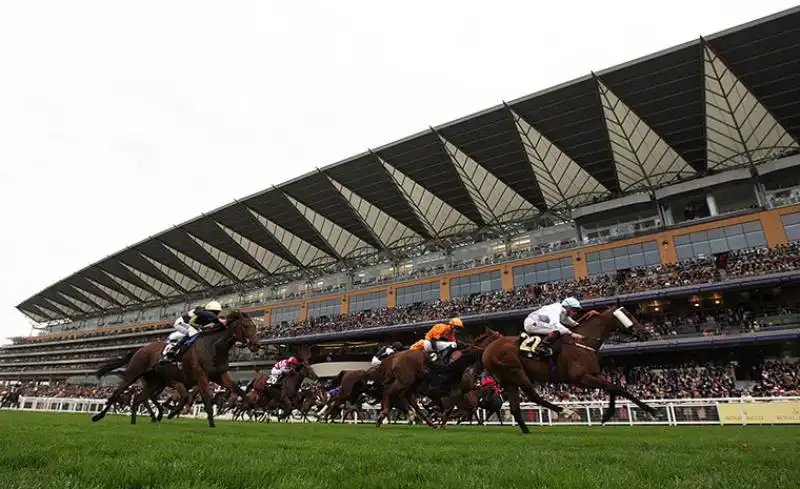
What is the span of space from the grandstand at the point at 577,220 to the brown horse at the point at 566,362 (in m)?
2.56

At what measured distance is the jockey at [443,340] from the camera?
37.4 ft

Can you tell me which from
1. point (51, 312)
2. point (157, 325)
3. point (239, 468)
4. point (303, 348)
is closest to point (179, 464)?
point (239, 468)

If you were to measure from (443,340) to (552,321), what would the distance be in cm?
336

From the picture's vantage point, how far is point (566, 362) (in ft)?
29.6

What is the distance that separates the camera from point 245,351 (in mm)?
54375

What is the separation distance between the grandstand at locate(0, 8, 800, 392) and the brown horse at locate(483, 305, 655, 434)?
2.56m

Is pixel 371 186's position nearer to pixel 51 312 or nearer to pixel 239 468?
pixel 239 468

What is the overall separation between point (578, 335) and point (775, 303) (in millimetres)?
26888

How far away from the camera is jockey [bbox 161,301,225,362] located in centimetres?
1007

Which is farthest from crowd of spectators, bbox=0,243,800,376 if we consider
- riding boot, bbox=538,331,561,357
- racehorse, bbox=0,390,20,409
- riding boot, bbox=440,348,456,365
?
racehorse, bbox=0,390,20,409

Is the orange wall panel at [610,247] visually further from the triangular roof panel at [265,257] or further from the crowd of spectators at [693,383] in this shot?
the crowd of spectators at [693,383]

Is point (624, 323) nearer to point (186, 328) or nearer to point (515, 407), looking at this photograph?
point (515, 407)

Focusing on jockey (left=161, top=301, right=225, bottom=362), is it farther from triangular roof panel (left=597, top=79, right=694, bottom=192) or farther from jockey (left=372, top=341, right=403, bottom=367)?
triangular roof panel (left=597, top=79, right=694, bottom=192)

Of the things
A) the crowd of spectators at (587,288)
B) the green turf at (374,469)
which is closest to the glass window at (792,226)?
the crowd of spectators at (587,288)
